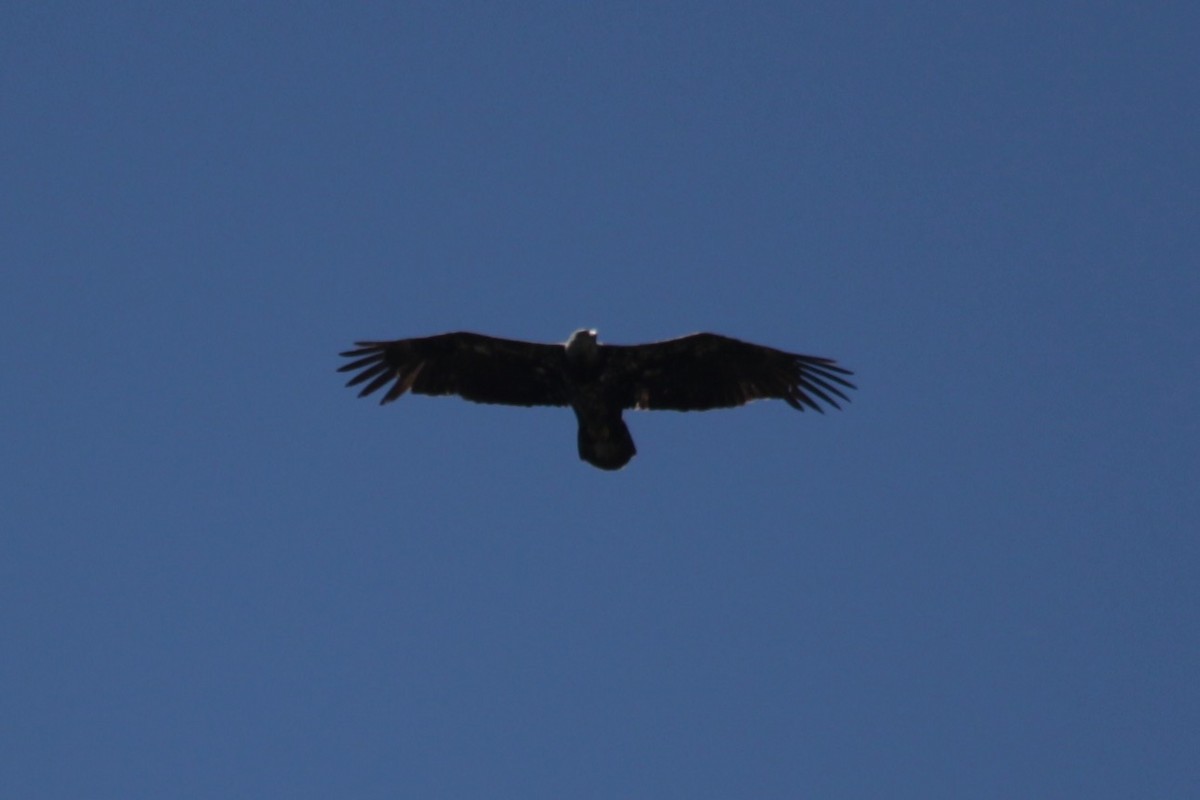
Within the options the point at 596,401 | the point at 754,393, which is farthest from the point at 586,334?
the point at 754,393

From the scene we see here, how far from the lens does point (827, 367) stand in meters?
18.1

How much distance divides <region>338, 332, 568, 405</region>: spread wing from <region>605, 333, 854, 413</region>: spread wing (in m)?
0.87

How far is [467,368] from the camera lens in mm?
18188

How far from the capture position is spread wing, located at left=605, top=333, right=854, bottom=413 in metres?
17.8

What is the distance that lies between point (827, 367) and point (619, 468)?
114 inches

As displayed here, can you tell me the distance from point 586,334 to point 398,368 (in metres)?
2.43

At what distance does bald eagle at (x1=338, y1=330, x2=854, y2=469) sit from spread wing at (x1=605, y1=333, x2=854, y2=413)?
0.01 m

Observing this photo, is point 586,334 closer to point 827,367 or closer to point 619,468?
point 619,468

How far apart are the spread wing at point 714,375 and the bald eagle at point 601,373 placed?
12 mm

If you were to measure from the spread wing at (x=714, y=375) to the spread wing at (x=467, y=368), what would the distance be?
2.84ft

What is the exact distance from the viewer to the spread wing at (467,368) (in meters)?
18.0

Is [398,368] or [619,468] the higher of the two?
[398,368]

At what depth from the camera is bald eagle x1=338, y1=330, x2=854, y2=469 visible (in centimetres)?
1773

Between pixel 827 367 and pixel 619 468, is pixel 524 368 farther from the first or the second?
pixel 827 367
